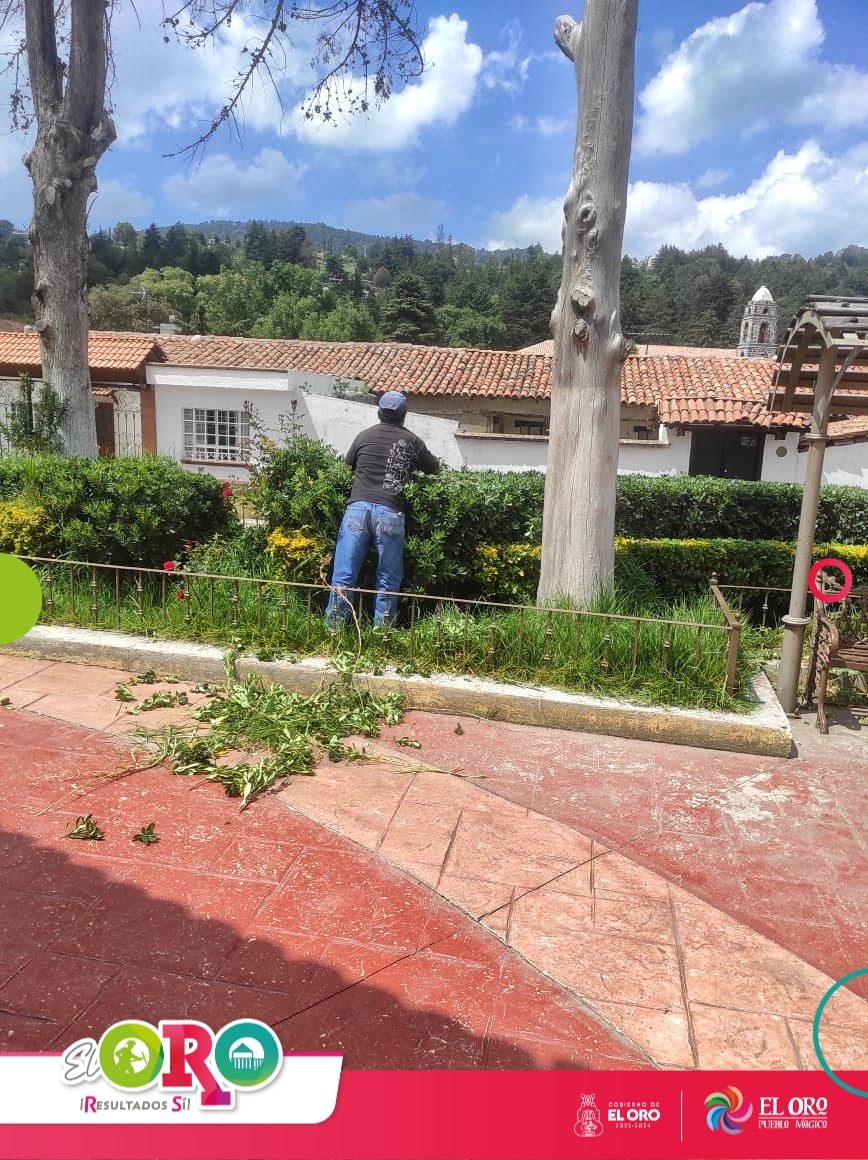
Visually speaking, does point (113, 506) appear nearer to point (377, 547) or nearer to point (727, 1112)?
point (377, 547)

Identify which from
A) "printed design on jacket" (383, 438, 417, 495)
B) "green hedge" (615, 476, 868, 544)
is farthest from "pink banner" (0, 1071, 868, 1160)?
"green hedge" (615, 476, 868, 544)

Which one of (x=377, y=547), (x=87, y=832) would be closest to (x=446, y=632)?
(x=377, y=547)

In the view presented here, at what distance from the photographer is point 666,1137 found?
199 cm

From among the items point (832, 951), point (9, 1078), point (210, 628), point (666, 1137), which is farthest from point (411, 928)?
point (210, 628)

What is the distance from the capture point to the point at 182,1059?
1.97 metres

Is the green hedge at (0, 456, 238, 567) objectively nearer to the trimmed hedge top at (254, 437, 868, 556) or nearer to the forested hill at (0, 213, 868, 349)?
the trimmed hedge top at (254, 437, 868, 556)

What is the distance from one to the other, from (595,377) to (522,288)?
55195 mm

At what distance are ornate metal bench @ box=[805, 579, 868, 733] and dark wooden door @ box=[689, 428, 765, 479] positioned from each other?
12.4 m

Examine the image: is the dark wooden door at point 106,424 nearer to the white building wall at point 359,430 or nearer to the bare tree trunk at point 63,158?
the white building wall at point 359,430

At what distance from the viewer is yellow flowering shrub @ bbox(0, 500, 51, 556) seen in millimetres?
6395

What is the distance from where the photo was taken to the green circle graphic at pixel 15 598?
7.77ft

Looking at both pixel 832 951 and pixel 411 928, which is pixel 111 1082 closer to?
pixel 411 928

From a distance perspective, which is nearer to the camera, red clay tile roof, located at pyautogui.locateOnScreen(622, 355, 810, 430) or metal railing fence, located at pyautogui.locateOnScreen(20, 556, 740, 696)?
metal railing fence, located at pyautogui.locateOnScreen(20, 556, 740, 696)

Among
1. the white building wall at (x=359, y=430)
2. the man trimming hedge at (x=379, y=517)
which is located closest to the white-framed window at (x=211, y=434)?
the white building wall at (x=359, y=430)
